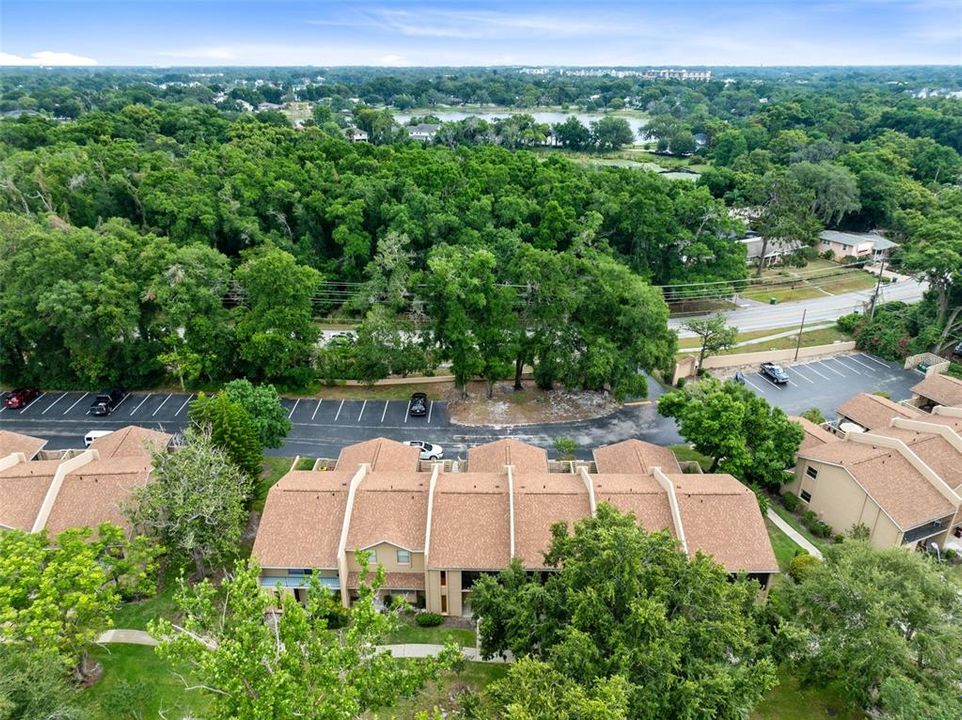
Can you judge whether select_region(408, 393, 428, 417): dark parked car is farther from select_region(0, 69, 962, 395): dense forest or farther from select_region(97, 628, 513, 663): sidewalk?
select_region(97, 628, 513, 663): sidewalk

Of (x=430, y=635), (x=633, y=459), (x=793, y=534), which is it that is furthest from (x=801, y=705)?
(x=430, y=635)

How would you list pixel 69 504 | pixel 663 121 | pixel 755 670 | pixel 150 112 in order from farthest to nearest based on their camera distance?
pixel 663 121 → pixel 150 112 → pixel 69 504 → pixel 755 670

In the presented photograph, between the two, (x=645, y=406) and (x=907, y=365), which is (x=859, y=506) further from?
(x=907, y=365)

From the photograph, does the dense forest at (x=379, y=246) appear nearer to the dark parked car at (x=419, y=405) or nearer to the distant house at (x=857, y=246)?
the dark parked car at (x=419, y=405)

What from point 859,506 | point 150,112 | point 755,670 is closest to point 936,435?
point 859,506

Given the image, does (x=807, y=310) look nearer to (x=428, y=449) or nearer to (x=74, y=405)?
(x=428, y=449)

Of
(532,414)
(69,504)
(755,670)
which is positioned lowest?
(532,414)
